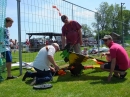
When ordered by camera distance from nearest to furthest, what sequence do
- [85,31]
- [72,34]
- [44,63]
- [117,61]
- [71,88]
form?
[71,88] → [117,61] → [44,63] → [72,34] → [85,31]

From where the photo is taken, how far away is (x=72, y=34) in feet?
22.1

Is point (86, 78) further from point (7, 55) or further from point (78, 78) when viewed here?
point (7, 55)

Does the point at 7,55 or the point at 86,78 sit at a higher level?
the point at 7,55

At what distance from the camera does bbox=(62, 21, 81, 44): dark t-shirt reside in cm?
664

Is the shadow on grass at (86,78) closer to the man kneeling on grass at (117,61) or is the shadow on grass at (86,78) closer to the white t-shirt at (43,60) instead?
the man kneeling on grass at (117,61)

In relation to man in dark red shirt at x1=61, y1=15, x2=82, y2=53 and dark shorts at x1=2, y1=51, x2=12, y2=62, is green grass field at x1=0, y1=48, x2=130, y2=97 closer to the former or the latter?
dark shorts at x1=2, y1=51, x2=12, y2=62

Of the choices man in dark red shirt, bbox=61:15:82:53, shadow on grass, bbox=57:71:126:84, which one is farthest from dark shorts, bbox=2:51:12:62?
man in dark red shirt, bbox=61:15:82:53

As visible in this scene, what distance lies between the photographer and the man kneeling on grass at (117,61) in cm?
497

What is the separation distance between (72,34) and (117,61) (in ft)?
6.46

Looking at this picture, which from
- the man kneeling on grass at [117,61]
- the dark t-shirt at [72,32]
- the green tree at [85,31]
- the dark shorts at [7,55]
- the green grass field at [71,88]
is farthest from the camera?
the green tree at [85,31]

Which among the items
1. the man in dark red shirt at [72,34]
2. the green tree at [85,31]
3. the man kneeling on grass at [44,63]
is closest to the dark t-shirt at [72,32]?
the man in dark red shirt at [72,34]

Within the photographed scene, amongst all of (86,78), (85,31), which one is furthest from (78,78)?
(85,31)

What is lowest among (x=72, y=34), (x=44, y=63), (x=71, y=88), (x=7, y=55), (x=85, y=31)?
(x=71, y=88)

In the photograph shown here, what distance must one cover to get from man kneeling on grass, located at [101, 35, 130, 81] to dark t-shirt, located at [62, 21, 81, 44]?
1585 mm
